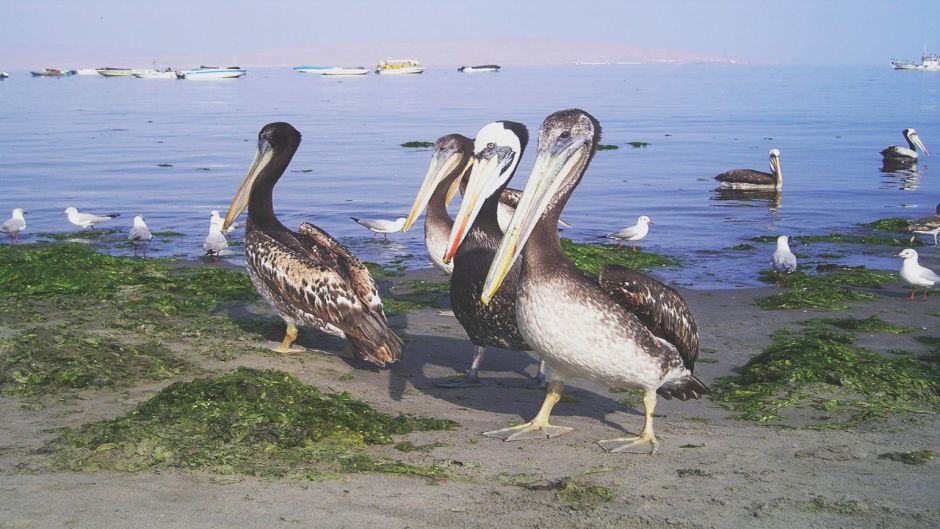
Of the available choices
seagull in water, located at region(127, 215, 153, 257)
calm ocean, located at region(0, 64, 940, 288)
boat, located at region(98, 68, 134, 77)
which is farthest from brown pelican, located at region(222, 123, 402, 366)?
boat, located at region(98, 68, 134, 77)

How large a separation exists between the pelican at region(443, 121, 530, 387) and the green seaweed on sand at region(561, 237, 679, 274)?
4.90 metres

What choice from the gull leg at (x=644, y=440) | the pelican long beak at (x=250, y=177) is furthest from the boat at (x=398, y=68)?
the gull leg at (x=644, y=440)

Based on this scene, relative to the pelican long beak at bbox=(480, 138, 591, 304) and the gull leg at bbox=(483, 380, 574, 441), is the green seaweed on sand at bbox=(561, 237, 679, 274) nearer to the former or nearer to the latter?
the gull leg at bbox=(483, 380, 574, 441)

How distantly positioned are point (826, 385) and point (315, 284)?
3824mm

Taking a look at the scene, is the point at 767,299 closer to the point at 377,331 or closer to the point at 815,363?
the point at 815,363

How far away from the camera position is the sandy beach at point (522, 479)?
4.38 meters

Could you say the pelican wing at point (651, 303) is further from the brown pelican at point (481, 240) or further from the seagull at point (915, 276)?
the seagull at point (915, 276)

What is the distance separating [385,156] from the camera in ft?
90.1

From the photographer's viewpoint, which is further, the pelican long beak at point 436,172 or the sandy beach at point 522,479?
the pelican long beak at point 436,172

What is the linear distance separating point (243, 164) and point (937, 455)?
22.2 meters

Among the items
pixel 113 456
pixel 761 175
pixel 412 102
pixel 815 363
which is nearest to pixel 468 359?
pixel 815 363

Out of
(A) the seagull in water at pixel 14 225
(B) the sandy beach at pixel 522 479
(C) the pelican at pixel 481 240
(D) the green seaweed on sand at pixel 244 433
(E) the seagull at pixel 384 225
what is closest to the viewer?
(B) the sandy beach at pixel 522 479

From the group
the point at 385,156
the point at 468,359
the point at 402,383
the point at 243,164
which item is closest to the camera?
the point at 402,383

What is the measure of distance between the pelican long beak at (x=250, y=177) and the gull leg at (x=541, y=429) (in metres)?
3.96
